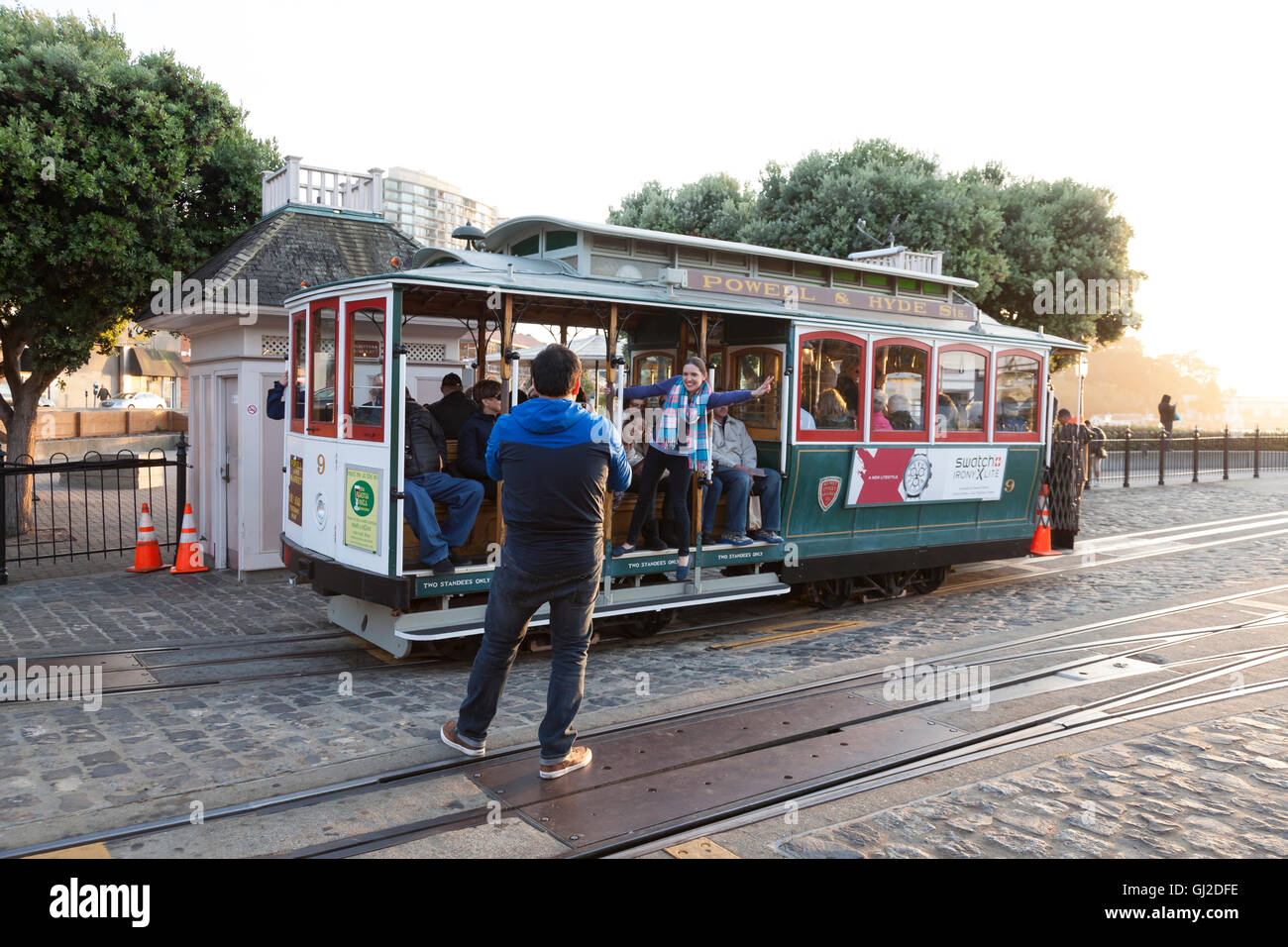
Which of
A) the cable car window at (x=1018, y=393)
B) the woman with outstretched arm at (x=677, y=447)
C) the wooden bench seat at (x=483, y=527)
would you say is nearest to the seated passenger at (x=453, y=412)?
the wooden bench seat at (x=483, y=527)

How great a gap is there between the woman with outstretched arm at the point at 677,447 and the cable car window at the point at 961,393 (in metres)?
2.94

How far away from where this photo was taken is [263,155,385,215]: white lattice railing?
13.2m

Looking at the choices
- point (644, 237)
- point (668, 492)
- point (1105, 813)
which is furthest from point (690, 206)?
point (1105, 813)

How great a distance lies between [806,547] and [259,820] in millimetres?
6141

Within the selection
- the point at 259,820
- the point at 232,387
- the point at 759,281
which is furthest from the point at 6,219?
the point at 259,820

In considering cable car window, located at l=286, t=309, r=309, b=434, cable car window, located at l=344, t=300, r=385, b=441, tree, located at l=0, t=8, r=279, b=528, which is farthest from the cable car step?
tree, located at l=0, t=8, r=279, b=528

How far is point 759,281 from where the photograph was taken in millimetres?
9305

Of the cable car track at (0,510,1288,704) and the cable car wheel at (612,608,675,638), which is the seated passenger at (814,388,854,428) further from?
the cable car wheel at (612,608,675,638)

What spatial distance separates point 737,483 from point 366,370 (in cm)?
366

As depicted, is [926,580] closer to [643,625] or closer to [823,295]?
[823,295]

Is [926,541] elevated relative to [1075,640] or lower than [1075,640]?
elevated

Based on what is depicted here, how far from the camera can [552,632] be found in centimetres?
516
